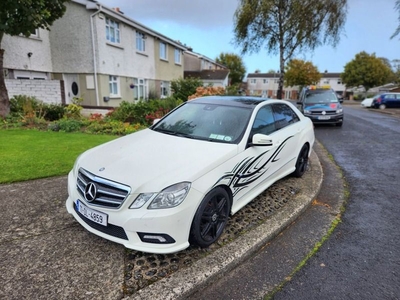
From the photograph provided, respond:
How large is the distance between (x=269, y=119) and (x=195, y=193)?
84.2 inches

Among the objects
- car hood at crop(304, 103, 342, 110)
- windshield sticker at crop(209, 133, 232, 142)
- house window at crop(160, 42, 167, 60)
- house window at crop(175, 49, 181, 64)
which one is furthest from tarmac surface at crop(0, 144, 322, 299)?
house window at crop(175, 49, 181, 64)

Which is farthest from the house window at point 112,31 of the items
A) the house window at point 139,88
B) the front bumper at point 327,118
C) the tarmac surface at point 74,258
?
the tarmac surface at point 74,258

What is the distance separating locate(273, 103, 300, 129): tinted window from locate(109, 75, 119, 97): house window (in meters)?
13.0

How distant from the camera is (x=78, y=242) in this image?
9.25 feet

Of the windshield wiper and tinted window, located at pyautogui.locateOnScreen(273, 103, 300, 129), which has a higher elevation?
tinted window, located at pyautogui.locateOnScreen(273, 103, 300, 129)

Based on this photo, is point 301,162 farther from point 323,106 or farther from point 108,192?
point 323,106

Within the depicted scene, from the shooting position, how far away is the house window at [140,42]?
17.7 meters

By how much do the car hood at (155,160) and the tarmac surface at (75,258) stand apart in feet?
2.62

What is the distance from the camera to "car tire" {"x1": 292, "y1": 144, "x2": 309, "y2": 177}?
4910 mm

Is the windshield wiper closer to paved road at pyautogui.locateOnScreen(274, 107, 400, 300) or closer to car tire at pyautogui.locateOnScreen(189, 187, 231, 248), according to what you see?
car tire at pyautogui.locateOnScreen(189, 187, 231, 248)

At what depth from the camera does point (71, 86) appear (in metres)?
14.7

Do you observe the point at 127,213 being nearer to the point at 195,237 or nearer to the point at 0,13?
the point at 195,237

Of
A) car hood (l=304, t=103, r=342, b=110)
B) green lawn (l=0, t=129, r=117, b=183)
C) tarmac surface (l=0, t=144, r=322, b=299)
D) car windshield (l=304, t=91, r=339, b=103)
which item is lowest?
tarmac surface (l=0, t=144, r=322, b=299)

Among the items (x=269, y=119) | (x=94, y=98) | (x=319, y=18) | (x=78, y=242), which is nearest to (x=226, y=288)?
(x=78, y=242)
